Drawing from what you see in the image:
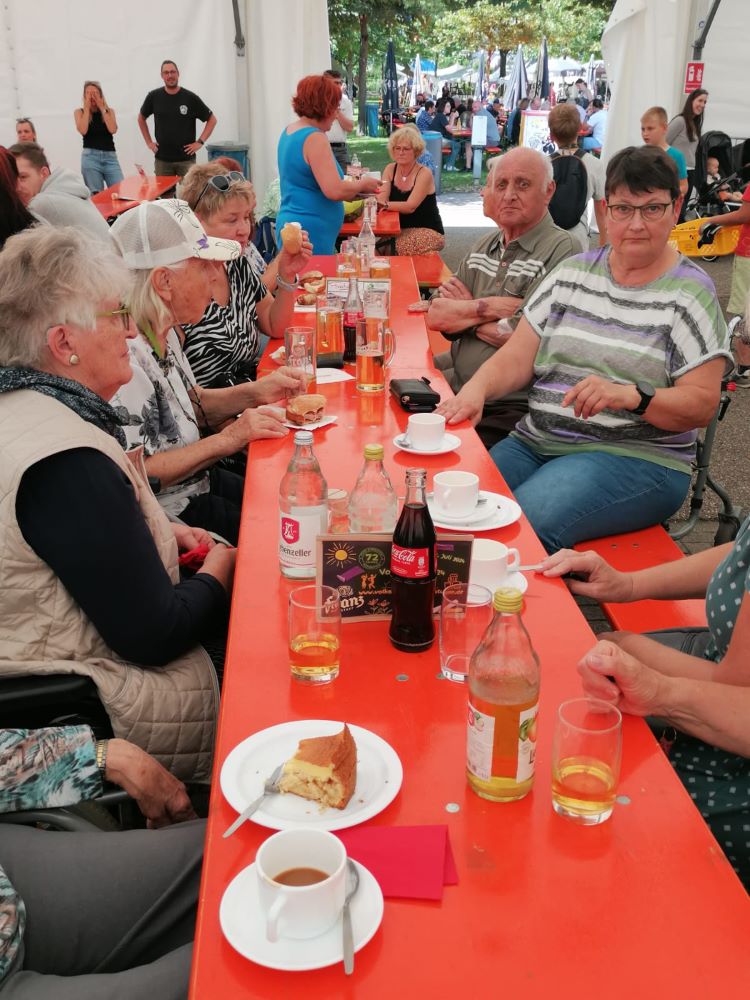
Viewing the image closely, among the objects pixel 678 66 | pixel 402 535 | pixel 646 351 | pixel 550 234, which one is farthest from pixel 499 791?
pixel 678 66

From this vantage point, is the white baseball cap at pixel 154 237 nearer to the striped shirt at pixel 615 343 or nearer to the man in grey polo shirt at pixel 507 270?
the striped shirt at pixel 615 343

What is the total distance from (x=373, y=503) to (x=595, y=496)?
1.06 meters

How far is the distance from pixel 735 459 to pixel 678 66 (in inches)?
235

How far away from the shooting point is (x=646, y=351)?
2.85 m

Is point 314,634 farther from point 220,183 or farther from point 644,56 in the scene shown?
point 644,56

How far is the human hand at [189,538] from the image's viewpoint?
236cm

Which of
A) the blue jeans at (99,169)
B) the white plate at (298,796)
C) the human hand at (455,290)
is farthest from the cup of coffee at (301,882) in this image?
the blue jeans at (99,169)

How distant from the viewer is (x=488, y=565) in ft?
5.55

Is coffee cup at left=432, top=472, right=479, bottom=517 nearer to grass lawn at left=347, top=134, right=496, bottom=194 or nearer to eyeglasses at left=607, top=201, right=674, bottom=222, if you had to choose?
eyeglasses at left=607, top=201, right=674, bottom=222

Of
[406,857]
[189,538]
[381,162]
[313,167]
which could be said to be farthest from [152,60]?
[381,162]

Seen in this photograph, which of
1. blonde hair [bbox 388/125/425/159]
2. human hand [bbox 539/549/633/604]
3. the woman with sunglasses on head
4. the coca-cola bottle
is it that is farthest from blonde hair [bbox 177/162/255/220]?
the woman with sunglasses on head

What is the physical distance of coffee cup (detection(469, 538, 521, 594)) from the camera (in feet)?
5.55

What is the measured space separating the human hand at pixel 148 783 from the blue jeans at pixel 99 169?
9.24 metres

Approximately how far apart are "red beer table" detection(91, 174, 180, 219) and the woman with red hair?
4.74 ft
